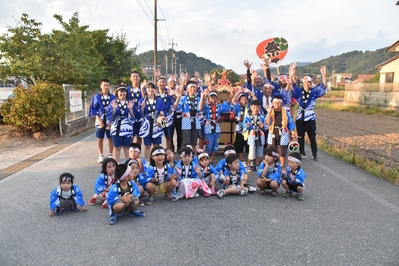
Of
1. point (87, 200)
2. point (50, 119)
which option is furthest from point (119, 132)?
point (50, 119)

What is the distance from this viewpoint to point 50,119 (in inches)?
404

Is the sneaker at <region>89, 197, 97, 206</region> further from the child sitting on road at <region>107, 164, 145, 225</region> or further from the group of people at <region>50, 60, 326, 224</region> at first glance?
the child sitting on road at <region>107, 164, 145, 225</region>

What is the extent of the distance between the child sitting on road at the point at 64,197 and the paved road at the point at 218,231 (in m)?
0.13

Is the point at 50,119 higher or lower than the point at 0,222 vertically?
higher

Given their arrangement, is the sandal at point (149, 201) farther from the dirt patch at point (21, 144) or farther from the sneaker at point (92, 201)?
the dirt patch at point (21, 144)

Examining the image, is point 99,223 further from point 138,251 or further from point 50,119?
point 50,119

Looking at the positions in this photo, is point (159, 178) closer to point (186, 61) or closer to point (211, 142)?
point (211, 142)

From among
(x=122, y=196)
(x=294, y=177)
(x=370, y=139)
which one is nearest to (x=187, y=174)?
(x=122, y=196)

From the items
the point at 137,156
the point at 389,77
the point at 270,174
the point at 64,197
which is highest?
the point at 389,77

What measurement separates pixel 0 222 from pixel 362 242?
4.43 m

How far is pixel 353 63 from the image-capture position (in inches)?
5032

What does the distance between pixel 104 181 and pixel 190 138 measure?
2.54m

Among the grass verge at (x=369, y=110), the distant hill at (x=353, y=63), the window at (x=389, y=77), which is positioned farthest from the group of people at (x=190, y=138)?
the distant hill at (x=353, y=63)

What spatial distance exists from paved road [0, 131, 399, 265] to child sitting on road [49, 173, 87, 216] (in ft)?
0.44
